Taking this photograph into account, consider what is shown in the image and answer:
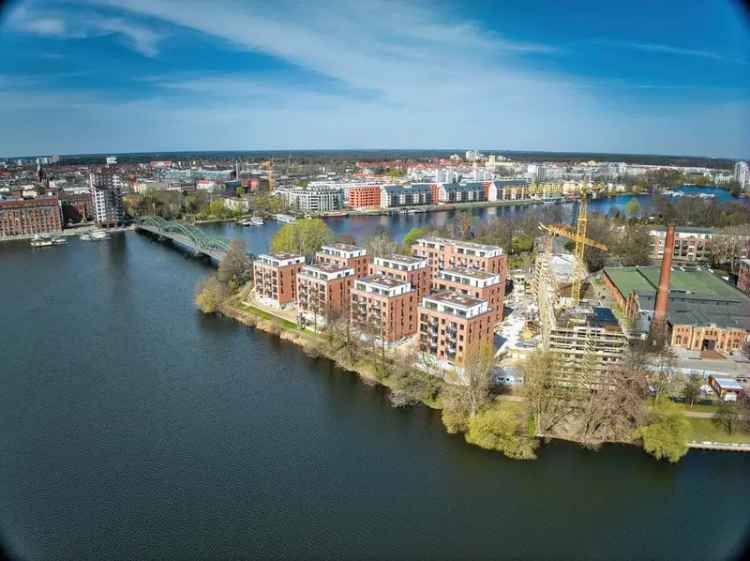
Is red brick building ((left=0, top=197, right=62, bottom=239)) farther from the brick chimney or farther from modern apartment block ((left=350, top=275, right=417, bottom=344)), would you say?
the brick chimney

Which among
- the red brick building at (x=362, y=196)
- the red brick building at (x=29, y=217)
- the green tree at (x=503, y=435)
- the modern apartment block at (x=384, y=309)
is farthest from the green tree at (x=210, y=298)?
the red brick building at (x=362, y=196)

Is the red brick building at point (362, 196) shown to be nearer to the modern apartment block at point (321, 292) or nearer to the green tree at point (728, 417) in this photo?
the modern apartment block at point (321, 292)

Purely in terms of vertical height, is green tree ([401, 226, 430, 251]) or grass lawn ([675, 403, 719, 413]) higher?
green tree ([401, 226, 430, 251])

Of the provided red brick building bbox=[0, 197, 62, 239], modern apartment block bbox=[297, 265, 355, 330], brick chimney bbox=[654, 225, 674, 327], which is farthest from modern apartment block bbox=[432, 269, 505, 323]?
red brick building bbox=[0, 197, 62, 239]

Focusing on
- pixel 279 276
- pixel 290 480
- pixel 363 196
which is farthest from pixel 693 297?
pixel 363 196

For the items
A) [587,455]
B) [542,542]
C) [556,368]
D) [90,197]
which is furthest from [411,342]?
[90,197]

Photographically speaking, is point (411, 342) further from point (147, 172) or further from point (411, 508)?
point (147, 172)

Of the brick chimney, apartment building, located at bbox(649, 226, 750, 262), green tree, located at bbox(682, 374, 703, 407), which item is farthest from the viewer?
apartment building, located at bbox(649, 226, 750, 262)
